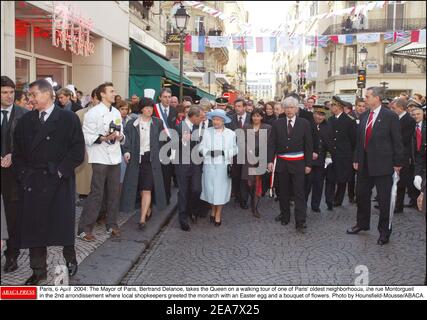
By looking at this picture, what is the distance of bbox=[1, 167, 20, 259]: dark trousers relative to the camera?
4285 millimetres

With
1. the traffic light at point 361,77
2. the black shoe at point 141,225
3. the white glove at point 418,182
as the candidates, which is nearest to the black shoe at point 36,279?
the black shoe at point 141,225

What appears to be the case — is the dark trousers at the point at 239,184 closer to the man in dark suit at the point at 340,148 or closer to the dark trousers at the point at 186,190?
the dark trousers at the point at 186,190

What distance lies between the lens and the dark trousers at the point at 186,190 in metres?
6.68

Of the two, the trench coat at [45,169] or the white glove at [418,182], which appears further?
the white glove at [418,182]

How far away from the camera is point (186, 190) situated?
673 centimetres

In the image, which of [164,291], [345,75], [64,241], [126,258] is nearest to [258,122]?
[126,258]

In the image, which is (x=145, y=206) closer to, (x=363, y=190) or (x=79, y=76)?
(x=79, y=76)

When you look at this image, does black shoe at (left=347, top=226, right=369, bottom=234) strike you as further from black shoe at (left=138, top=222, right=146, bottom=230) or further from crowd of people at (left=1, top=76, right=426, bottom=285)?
black shoe at (left=138, top=222, right=146, bottom=230)

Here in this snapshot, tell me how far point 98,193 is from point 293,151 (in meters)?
2.63

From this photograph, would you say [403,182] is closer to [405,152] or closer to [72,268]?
[405,152]

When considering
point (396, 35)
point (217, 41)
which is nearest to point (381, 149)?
point (217, 41)

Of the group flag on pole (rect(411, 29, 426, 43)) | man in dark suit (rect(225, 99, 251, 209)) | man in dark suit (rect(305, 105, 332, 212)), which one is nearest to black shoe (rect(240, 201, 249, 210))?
man in dark suit (rect(225, 99, 251, 209))

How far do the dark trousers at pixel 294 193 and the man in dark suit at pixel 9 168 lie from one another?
352cm

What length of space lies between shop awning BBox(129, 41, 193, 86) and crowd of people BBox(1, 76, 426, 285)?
530 millimetres
